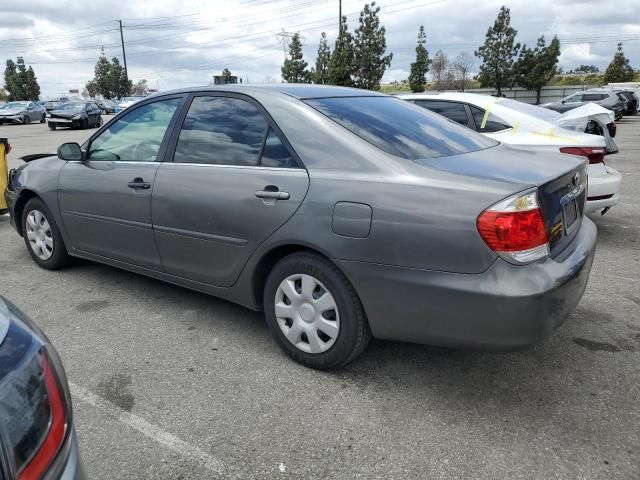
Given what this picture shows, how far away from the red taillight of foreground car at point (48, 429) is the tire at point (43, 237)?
3586 millimetres

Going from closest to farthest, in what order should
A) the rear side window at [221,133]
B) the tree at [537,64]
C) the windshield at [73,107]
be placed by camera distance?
1. the rear side window at [221,133]
2. the windshield at [73,107]
3. the tree at [537,64]

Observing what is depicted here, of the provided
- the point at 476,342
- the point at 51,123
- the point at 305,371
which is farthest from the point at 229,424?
the point at 51,123

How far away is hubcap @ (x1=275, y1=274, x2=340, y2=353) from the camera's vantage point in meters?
2.88

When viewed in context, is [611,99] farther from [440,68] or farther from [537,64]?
[440,68]

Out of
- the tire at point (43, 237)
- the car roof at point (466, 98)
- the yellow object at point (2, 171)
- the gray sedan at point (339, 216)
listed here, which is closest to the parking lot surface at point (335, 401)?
the gray sedan at point (339, 216)

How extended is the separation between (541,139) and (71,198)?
179 inches

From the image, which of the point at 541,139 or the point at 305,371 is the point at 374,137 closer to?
the point at 305,371

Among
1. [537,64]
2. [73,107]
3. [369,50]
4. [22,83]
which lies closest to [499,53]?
[537,64]

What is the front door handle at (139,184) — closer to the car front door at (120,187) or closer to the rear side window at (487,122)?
the car front door at (120,187)

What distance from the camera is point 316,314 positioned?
292cm

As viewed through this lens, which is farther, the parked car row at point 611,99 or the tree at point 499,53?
the tree at point 499,53

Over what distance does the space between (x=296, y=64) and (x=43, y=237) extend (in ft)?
134

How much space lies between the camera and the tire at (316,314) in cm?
279

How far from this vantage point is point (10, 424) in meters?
1.13
